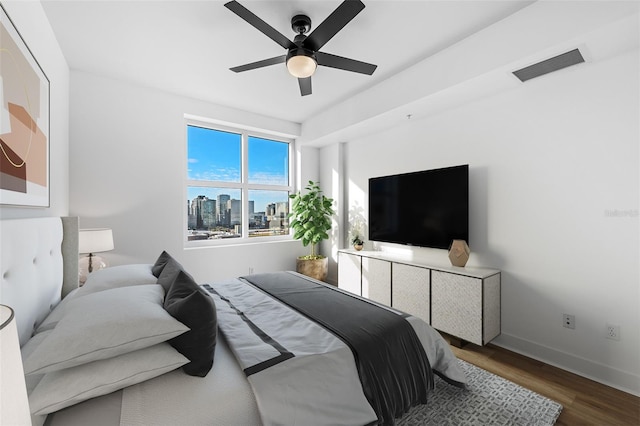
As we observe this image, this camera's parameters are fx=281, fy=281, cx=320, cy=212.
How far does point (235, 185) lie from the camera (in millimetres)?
4242

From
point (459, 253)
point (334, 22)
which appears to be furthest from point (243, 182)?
point (459, 253)

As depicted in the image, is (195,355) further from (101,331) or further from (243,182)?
(243,182)

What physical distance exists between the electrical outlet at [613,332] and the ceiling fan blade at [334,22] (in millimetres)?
2805

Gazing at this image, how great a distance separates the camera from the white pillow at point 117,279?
66.7 inches

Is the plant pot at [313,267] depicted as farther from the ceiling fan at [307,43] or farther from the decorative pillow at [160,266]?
the ceiling fan at [307,43]

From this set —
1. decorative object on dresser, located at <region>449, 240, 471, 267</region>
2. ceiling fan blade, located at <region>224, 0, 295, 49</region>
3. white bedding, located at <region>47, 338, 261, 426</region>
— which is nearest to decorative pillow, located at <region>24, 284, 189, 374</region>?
white bedding, located at <region>47, 338, 261, 426</region>

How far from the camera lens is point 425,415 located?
1.73 meters

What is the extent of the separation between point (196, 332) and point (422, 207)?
104 inches

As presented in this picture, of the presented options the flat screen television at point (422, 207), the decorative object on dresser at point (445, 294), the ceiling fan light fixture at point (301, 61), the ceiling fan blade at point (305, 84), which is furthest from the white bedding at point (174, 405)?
the flat screen television at point (422, 207)

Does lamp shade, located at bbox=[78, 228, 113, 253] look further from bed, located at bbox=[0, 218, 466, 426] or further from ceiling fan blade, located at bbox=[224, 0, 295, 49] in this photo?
ceiling fan blade, located at bbox=[224, 0, 295, 49]

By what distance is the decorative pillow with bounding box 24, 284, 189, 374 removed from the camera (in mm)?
953

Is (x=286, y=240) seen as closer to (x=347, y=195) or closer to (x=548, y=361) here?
(x=347, y=195)

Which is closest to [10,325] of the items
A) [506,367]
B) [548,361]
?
[506,367]

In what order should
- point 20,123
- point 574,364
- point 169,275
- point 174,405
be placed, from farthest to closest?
point 574,364
point 169,275
point 20,123
point 174,405
